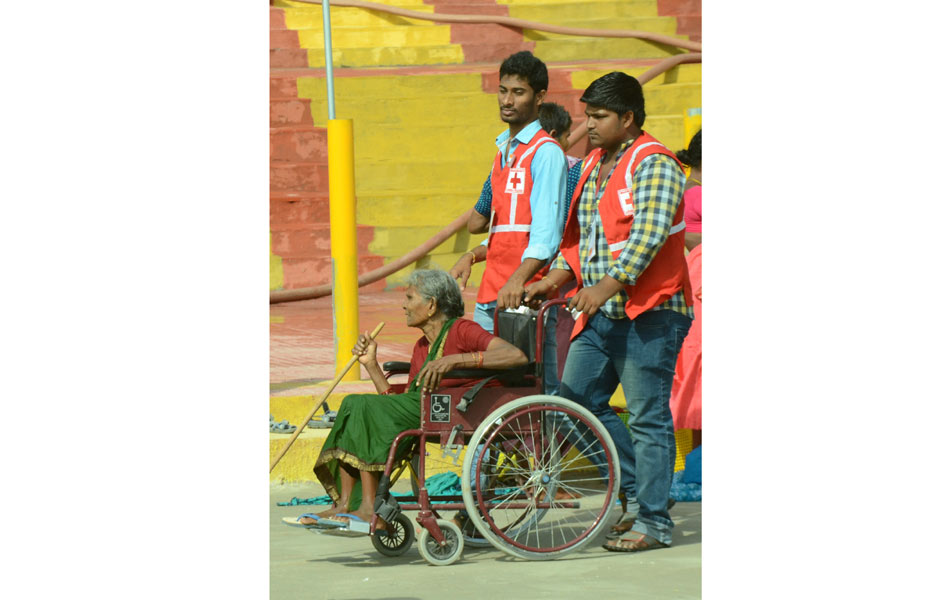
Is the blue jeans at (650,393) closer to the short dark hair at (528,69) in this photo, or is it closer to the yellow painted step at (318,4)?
the short dark hair at (528,69)

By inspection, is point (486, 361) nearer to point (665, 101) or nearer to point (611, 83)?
point (611, 83)

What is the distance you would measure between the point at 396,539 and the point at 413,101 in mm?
5131

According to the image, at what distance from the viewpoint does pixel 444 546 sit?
211 inches

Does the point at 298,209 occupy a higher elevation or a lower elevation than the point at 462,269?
higher

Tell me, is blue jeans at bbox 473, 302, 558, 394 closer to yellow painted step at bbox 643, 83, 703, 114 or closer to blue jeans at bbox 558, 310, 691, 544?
blue jeans at bbox 558, 310, 691, 544

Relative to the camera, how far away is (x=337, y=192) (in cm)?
707

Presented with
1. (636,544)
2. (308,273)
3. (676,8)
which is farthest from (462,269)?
(676,8)

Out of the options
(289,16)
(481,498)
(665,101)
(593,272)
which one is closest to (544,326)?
(593,272)

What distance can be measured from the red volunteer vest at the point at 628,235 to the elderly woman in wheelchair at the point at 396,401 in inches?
16.4

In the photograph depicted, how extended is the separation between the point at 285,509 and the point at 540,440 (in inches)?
52.9

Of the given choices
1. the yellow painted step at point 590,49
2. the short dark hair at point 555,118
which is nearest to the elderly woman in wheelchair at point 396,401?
the short dark hair at point 555,118

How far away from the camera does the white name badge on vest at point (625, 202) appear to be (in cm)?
552

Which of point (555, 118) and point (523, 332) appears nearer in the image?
Answer: point (523, 332)

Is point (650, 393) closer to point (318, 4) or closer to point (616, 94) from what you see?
point (616, 94)
